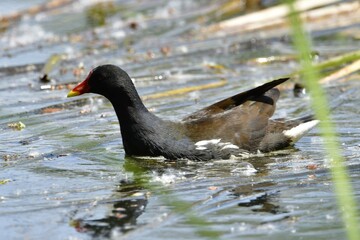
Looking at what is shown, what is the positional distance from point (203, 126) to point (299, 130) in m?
0.81

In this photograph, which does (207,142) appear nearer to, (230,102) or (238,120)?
(238,120)

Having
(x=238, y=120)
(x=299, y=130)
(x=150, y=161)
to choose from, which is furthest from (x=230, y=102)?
(x=150, y=161)

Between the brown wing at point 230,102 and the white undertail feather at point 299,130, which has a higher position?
the brown wing at point 230,102

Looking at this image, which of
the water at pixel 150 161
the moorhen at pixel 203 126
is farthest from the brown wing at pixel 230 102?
the water at pixel 150 161

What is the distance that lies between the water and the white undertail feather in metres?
0.09

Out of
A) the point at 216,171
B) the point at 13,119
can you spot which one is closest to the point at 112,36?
the point at 13,119

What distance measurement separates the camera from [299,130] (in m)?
6.77

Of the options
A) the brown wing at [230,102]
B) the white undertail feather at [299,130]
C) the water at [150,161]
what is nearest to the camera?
the water at [150,161]

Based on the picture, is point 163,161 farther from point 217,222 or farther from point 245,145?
point 217,222

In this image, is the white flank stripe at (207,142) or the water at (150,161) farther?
the white flank stripe at (207,142)

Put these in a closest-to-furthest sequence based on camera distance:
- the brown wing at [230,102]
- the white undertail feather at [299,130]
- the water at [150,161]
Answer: the water at [150,161] < the brown wing at [230,102] < the white undertail feather at [299,130]

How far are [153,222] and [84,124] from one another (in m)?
2.93

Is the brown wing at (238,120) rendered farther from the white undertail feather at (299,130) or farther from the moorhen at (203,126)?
the white undertail feather at (299,130)

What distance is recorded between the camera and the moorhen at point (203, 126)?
6367 millimetres
